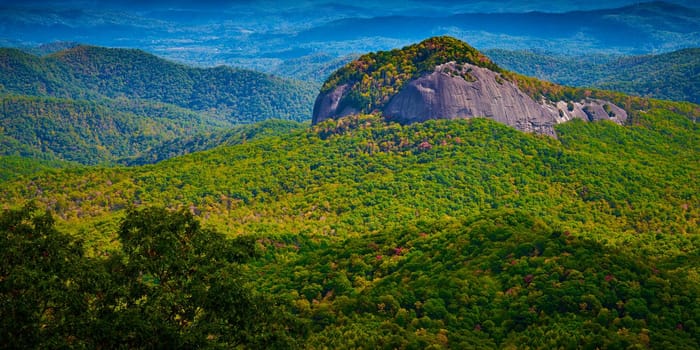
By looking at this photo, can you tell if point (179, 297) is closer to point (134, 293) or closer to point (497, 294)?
point (134, 293)

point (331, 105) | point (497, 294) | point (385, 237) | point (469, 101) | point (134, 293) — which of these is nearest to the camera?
point (134, 293)

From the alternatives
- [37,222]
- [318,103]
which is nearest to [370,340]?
[37,222]

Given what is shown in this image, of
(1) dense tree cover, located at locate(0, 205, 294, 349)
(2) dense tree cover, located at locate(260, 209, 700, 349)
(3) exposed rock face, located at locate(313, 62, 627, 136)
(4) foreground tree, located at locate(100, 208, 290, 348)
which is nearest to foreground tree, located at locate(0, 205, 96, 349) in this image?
(1) dense tree cover, located at locate(0, 205, 294, 349)

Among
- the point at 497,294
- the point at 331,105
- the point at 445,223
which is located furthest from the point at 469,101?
the point at 497,294

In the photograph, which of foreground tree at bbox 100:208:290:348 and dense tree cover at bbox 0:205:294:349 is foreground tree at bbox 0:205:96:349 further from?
foreground tree at bbox 100:208:290:348

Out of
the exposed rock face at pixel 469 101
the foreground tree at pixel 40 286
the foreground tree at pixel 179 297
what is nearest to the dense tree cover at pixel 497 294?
the foreground tree at pixel 179 297
